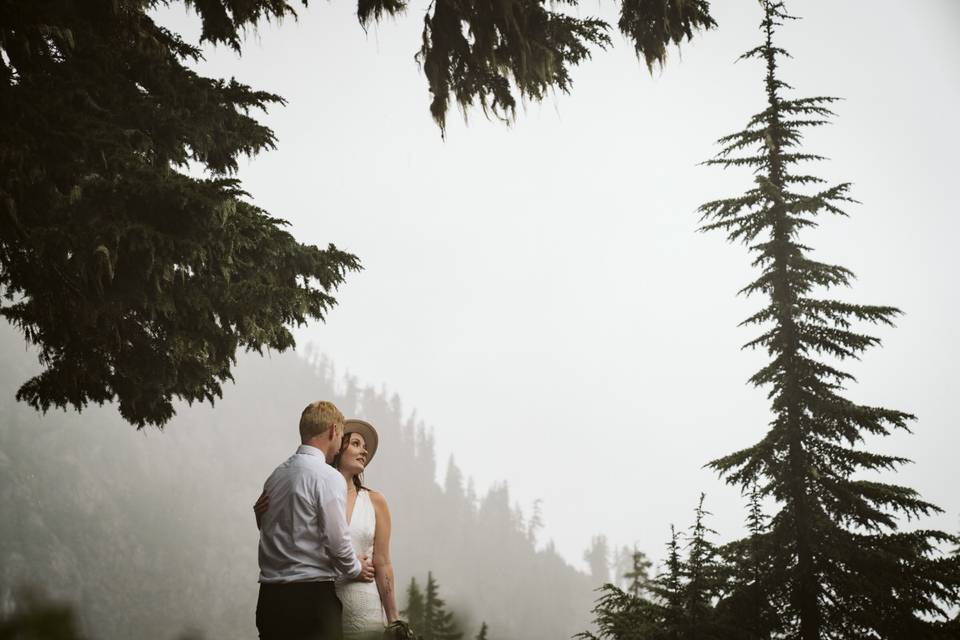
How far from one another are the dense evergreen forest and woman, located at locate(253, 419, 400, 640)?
9306 cm

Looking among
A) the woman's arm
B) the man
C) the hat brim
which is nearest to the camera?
the man

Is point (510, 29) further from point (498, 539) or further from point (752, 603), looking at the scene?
point (498, 539)

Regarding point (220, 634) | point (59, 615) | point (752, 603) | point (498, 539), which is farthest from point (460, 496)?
point (59, 615)

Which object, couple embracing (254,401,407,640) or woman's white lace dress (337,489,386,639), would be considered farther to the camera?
woman's white lace dress (337,489,386,639)

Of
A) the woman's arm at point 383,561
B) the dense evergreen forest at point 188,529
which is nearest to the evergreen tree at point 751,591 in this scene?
the woman's arm at point 383,561

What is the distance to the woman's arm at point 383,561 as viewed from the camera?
466 centimetres

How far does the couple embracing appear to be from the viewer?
13.2 feet

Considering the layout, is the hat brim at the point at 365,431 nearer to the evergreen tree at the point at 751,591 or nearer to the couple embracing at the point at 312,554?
the couple embracing at the point at 312,554

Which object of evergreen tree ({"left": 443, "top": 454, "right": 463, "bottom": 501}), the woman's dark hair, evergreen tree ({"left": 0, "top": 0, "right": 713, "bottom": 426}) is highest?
evergreen tree ({"left": 443, "top": 454, "right": 463, "bottom": 501})

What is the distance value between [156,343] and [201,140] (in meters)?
2.28

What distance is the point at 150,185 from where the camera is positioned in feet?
17.3

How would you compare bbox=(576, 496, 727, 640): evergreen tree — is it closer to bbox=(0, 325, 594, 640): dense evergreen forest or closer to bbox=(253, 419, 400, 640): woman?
bbox=(253, 419, 400, 640): woman

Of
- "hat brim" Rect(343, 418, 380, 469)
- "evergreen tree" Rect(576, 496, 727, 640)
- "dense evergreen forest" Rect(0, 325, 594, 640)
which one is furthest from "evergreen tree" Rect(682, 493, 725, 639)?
"dense evergreen forest" Rect(0, 325, 594, 640)

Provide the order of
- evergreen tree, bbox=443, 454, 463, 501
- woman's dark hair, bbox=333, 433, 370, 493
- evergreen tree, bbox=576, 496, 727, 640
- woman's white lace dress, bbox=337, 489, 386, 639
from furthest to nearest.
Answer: evergreen tree, bbox=443, 454, 463, 501 → evergreen tree, bbox=576, 496, 727, 640 → woman's dark hair, bbox=333, 433, 370, 493 → woman's white lace dress, bbox=337, 489, 386, 639
